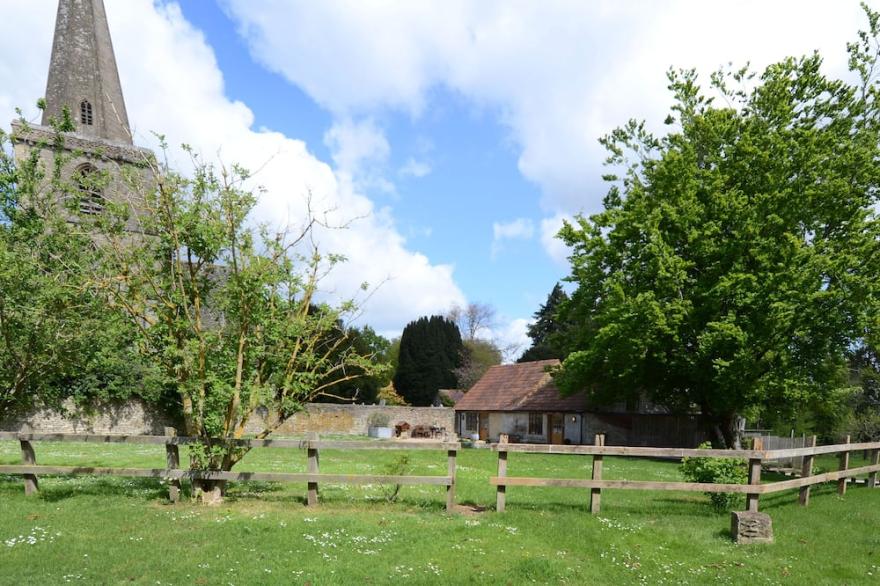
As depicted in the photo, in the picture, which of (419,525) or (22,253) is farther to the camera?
(22,253)

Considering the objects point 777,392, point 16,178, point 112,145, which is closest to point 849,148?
point 777,392

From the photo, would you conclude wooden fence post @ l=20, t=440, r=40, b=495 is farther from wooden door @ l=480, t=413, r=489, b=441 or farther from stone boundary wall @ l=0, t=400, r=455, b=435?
wooden door @ l=480, t=413, r=489, b=441

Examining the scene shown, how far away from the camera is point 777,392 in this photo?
21922 millimetres

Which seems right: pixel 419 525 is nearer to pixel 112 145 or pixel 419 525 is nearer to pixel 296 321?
pixel 296 321

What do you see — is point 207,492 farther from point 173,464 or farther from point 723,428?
point 723,428

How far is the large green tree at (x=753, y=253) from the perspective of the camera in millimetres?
20938

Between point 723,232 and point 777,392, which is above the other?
point 723,232

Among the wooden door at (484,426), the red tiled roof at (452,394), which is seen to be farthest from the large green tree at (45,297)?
the red tiled roof at (452,394)

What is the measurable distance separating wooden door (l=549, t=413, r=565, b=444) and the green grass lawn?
72.2 feet

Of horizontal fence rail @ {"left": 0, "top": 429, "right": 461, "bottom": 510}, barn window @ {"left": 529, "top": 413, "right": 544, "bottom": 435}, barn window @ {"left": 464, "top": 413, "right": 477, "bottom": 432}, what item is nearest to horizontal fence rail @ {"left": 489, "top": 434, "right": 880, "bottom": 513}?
horizontal fence rail @ {"left": 0, "top": 429, "right": 461, "bottom": 510}

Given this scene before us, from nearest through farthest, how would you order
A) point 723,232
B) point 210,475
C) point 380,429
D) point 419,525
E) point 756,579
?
1. point 756,579
2. point 419,525
3. point 210,475
4. point 723,232
5. point 380,429

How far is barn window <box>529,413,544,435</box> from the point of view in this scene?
3575 cm

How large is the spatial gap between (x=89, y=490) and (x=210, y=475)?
3.02m

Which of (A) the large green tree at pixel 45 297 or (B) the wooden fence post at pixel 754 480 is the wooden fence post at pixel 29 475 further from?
(B) the wooden fence post at pixel 754 480
